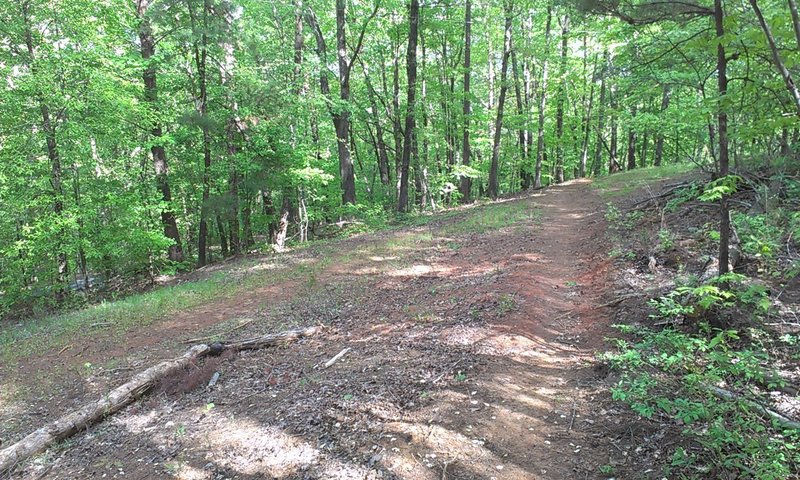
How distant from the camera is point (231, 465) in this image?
404 centimetres

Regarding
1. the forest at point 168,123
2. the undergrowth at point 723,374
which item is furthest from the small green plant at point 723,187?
the forest at point 168,123

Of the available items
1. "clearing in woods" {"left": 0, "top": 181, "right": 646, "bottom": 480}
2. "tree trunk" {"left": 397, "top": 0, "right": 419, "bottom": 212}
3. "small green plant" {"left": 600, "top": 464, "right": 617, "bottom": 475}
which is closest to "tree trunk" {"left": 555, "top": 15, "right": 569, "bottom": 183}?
"tree trunk" {"left": 397, "top": 0, "right": 419, "bottom": 212}

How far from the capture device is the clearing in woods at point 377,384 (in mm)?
3752

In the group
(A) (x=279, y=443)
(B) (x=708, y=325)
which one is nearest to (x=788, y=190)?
(B) (x=708, y=325)

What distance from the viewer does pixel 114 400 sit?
227 inches

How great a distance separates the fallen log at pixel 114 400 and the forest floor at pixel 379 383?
15 centimetres

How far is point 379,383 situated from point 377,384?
0.10 feet

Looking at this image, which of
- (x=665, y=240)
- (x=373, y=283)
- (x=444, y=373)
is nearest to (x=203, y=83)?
(x=373, y=283)

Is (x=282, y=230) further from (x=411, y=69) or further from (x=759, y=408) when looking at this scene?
(x=759, y=408)

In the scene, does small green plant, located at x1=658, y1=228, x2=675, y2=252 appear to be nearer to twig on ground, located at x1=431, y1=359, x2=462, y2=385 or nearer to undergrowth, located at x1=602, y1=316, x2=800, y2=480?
undergrowth, located at x1=602, y1=316, x2=800, y2=480

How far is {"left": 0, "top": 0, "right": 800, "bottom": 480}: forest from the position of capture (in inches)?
148

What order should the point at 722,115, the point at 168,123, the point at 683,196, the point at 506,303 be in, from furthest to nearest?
the point at 168,123 → the point at 683,196 → the point at 506,303 → the point at 722,115

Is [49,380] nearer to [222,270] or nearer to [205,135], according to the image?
[222,270]

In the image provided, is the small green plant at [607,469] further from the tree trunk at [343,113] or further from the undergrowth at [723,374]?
the tree trunk at [343,113]
